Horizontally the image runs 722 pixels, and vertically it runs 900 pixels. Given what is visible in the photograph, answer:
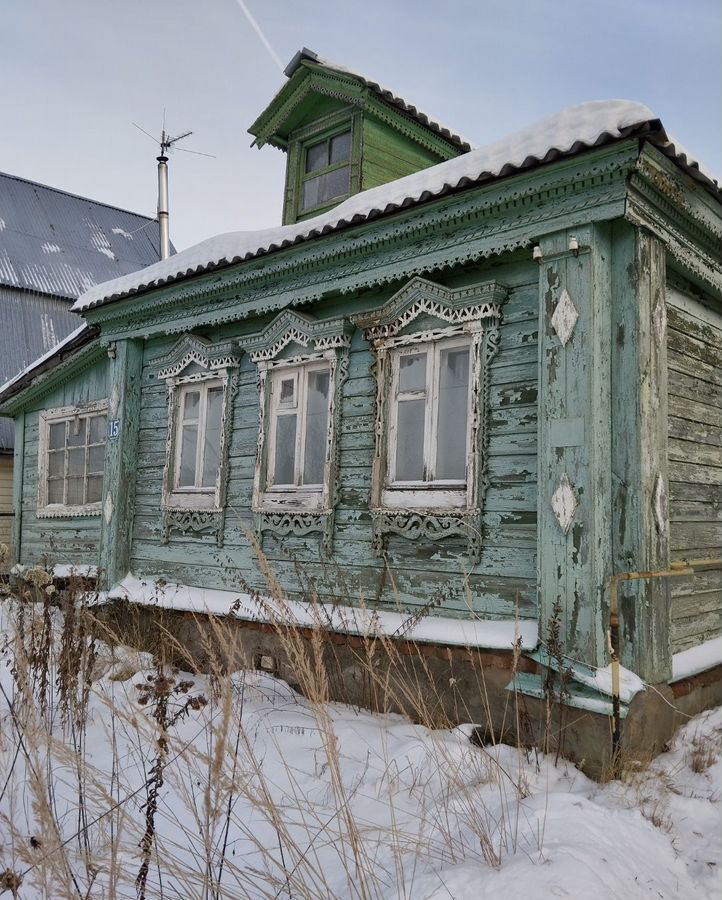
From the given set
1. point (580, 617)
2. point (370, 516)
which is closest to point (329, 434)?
point (370, 516)

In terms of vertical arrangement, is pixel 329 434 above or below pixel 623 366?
below

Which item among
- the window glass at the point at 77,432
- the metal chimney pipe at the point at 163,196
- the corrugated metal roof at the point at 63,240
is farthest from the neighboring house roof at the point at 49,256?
the window glass at the point at 77,432

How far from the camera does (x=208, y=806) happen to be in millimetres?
2123

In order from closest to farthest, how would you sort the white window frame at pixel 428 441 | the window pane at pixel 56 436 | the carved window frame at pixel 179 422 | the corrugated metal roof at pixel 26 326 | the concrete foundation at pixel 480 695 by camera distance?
the concrete foundation at pixel 480 695 → the white window frame at pixel 428 441 → the carved window frame at pixel 179 422 → the window pane at pixel 56 436 → the corrugated metal roof at pixel 26 326

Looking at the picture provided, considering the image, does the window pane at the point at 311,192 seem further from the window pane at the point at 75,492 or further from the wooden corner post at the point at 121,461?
the window pane at the point at 75,492

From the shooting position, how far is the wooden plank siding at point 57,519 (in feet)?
29.0

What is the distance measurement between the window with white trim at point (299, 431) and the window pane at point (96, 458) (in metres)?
3.21

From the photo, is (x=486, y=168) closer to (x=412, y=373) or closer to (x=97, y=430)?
(x=412, y=373)

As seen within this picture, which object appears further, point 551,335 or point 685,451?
point 685,451

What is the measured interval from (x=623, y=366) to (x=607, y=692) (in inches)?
77.0

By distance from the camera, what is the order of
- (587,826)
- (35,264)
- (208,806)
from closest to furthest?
1. (208,806)
2. (587,826)
3. (35,264)

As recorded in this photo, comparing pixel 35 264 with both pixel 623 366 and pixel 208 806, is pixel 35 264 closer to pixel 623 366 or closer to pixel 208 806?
pixel 623 366

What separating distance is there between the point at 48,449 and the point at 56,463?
0.28m

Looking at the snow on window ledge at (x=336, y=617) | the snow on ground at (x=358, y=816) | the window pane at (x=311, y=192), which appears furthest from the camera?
the window pane at (x=311, y=192)
